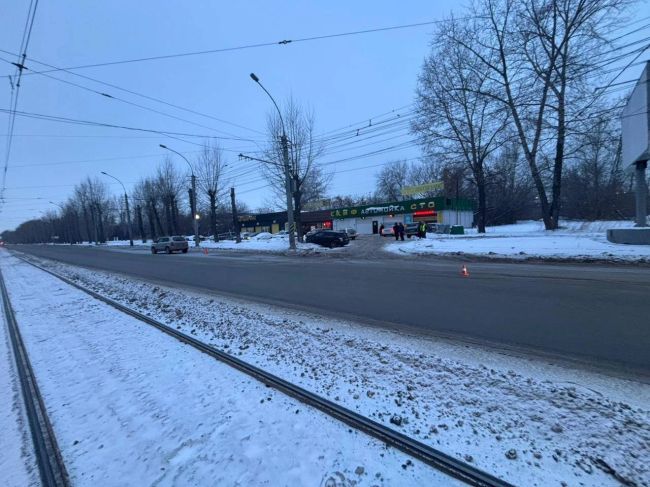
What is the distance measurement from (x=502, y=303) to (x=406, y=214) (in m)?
50.3

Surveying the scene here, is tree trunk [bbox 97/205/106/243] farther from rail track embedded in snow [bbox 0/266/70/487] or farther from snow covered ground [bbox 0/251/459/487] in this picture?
snow covered ground [bbox 0/251/459/487]

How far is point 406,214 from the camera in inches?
2233

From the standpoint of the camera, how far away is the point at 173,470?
280cm

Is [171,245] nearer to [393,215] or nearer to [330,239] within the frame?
[330,239]

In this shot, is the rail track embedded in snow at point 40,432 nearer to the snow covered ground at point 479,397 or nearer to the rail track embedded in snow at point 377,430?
the rail track embedded in snow at point 377,430

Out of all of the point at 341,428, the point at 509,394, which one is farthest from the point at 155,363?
the point at 509,394

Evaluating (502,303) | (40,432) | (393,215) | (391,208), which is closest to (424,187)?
(391,208)

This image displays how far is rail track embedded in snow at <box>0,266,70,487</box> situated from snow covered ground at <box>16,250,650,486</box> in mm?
2247

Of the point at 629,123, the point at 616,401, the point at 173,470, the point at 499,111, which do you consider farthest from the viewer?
the point at 499,111

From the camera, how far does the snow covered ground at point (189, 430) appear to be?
8.86ft

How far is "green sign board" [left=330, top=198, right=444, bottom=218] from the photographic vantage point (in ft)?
176

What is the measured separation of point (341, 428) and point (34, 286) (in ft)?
56.0

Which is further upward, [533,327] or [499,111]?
[499,111]

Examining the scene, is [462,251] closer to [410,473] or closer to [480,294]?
[480,294]
